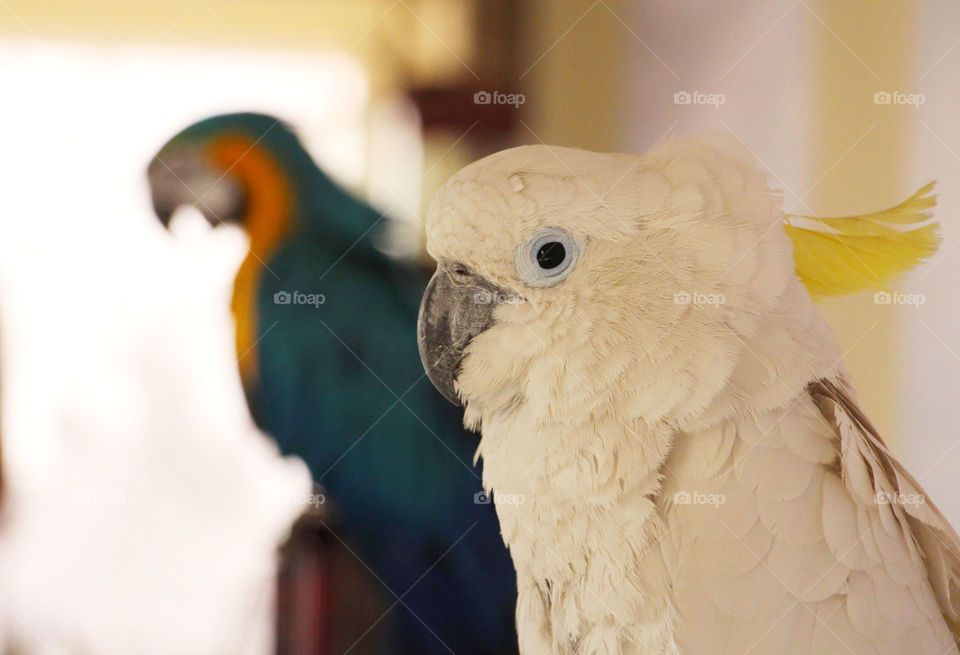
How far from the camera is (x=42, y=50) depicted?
1656 mm

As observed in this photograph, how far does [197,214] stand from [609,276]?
0.90 m

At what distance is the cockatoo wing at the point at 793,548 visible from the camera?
1.14 metres

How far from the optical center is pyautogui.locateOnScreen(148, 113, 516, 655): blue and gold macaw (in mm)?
1608
